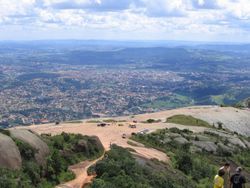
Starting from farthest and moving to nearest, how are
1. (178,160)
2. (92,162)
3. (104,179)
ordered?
(178,160), (92,162), (104,179)

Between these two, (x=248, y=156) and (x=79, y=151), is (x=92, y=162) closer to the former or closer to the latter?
(x=79, y=151)

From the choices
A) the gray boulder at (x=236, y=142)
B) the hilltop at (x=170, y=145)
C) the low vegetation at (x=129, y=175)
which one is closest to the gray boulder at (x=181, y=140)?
the hilltop at (x=170, y=145)

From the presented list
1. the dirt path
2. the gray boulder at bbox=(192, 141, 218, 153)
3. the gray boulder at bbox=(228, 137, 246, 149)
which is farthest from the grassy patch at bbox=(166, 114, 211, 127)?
the dirt path

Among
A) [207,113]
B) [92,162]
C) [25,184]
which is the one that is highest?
[25,184]

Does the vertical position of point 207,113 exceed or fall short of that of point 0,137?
it falls short

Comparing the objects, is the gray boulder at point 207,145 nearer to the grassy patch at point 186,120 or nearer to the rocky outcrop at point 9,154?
the grassy patch at point 186,120

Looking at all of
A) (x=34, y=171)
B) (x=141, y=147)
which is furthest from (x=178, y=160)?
(x=34, y=171)
